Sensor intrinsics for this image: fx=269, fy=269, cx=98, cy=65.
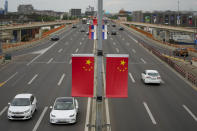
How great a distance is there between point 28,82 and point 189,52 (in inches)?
1547

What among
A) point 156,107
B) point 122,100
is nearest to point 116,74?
point 156,107

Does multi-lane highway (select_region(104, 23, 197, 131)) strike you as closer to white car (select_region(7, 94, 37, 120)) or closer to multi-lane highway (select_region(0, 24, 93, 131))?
multi-lane highway (select_region(0, 24, 93, 131))

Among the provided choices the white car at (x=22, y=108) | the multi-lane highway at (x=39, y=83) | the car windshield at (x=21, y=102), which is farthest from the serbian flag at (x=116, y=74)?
the car windshield at (x=21, y=102)

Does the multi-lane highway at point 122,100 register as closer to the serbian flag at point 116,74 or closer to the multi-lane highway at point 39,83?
the multi-lane highway at point 39,83

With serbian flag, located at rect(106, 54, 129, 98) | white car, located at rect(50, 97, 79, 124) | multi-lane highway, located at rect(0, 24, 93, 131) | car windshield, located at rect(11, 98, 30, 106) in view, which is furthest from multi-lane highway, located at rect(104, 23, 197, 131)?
serbian flag, located at rect(106, 54, 129, 98)

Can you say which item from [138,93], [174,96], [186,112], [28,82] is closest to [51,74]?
[28,82]

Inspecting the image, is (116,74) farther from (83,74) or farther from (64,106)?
(64,106)

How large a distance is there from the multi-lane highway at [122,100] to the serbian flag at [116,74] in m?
8.09

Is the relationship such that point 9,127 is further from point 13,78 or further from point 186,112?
point 13,78

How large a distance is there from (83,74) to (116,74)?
3.75 ft

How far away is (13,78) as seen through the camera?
31.2 m

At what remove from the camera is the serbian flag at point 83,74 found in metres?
9.17

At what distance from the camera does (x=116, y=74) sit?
932cm

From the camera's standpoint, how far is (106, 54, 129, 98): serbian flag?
30.1 feet
